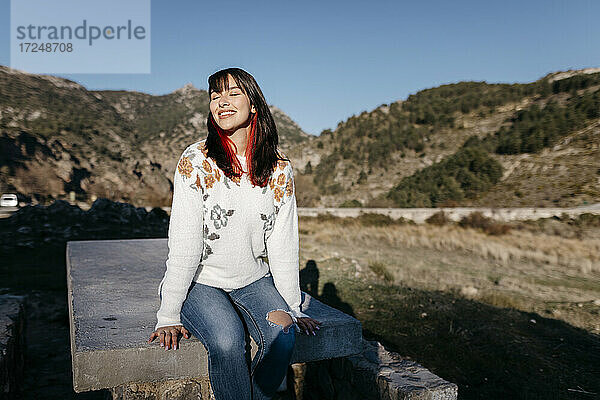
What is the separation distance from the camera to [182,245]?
1.83 m

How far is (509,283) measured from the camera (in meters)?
7.07

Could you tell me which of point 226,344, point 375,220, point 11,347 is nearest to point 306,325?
point 226,344

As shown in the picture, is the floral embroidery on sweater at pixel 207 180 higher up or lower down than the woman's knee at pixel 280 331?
higher up

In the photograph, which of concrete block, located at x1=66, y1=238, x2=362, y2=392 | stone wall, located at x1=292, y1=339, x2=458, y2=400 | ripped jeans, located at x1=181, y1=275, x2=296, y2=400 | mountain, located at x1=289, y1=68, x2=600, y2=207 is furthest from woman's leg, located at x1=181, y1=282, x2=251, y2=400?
mountain, located at x1=289, y1=68, x2=600, y2=207

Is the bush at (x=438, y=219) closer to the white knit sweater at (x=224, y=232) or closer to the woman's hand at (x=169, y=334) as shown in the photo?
the white knit sweater at (x=224, y=232)

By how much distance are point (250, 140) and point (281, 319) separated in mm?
858

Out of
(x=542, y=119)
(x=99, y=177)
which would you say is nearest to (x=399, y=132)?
(x=542, y=119)

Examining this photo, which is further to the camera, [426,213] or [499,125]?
[499,125]

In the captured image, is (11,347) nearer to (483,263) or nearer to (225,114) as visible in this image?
(225,114)

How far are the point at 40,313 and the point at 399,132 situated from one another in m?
36.2

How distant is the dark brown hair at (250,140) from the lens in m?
1.99

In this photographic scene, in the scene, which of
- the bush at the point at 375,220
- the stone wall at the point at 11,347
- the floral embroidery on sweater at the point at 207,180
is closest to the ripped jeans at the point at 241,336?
the floral embroidery on sweater at the point at 207,180

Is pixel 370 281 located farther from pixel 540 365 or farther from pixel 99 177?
pixel 99 177

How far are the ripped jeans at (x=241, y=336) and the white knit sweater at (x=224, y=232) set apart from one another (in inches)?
2.9
